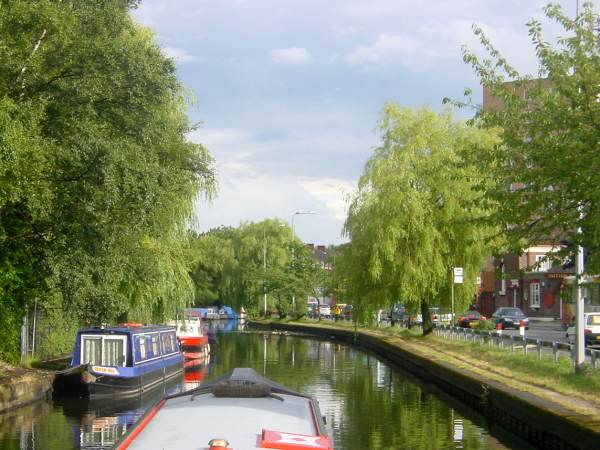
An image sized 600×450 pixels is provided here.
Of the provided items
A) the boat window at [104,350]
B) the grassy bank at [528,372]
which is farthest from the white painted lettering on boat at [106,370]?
the grassy bank at [528,372]

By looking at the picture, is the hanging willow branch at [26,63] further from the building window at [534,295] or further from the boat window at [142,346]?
the building window at [534,295]

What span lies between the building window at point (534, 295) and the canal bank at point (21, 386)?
5780 cm

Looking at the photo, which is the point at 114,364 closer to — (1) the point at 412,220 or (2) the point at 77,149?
(2) the point at 77,149

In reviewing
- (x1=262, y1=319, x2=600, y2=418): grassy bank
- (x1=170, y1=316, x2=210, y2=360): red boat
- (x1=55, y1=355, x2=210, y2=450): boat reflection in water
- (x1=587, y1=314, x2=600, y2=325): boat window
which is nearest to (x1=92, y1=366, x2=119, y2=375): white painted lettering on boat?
(x1=55, y1=355, x2=210, y2=450): boat reflection in water

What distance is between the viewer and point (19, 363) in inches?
1042

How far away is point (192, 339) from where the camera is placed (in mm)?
42531

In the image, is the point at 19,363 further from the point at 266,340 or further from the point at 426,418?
the point at 266,340

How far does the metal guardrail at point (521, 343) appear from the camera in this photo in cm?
2464

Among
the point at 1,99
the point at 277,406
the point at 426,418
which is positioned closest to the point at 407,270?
the point at 426,418

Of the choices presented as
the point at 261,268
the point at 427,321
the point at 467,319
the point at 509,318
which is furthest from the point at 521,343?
the point at 261,268

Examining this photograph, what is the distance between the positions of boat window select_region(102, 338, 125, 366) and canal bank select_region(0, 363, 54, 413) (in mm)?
2227

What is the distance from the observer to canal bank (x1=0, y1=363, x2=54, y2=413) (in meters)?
21.4

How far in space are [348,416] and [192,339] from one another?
2092 cm

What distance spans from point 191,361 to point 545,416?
1044 inches
